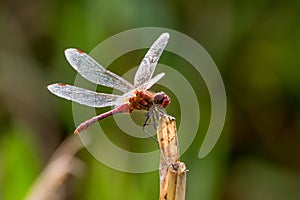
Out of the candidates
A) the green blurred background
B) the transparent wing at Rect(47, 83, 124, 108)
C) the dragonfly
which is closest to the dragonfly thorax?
the dragonfly

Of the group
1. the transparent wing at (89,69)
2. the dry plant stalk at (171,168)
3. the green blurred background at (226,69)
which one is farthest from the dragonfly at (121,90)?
Result: the green blurred background at (226,69)

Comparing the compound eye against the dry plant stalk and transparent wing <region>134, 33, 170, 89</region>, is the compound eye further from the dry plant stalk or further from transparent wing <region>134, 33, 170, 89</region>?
the dry plant stalk

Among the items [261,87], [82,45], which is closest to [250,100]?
[261,87]

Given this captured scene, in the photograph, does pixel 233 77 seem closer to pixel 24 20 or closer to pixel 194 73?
pixel 194 73

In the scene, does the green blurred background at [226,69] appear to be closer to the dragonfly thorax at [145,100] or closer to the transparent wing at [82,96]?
the transparent wing at [82,96]

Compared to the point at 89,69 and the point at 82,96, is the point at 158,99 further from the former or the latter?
the point at 89,69

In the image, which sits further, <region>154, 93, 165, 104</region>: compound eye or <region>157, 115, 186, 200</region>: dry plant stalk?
<region>154, 93, 165, 104</region>: compound eye

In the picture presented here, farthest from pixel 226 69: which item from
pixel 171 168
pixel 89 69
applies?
pixel 171 168
